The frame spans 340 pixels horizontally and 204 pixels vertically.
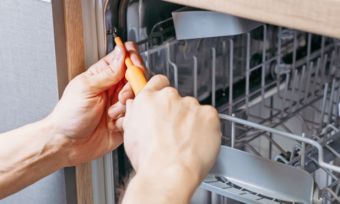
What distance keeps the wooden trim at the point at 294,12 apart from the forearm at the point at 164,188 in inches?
6.6

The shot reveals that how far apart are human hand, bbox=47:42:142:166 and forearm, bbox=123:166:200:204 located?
0.16 metres

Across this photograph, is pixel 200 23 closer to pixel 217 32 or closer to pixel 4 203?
pixel 217 32

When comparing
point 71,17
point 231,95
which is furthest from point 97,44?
point 231,95

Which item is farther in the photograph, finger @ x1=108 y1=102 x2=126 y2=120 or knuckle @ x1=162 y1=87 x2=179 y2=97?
finger @ x1=108 y1=102 x2=126 y2=120

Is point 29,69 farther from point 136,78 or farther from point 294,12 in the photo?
point 294,12

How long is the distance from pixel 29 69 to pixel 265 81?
1.16ft

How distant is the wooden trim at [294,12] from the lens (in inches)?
22.9

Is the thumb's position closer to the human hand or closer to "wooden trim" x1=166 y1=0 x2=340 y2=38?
the human hand

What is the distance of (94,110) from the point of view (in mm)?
834

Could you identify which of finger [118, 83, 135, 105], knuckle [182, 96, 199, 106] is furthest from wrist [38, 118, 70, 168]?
knuckle [182, 96, 199, 106]

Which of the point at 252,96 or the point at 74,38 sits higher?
the point at 74,38

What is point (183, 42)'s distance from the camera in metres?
0.92

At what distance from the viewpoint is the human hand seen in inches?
31.7

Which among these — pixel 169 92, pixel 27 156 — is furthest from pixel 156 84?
pixel 27 156
